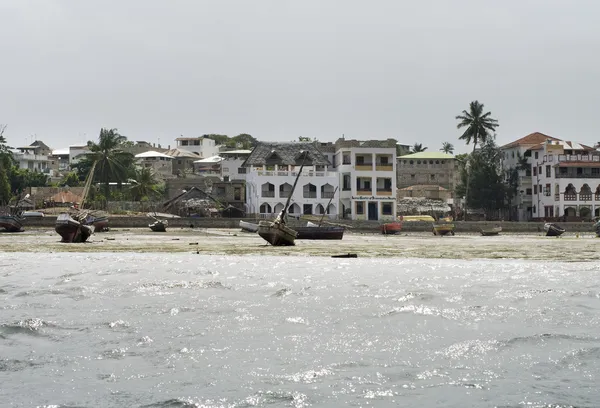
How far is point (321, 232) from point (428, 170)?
252 ft

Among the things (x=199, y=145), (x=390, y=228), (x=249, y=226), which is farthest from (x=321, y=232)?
(x=199, y=145)

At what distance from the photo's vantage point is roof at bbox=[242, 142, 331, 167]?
289 feet

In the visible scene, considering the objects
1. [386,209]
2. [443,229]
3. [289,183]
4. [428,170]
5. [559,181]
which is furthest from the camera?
[428,170]

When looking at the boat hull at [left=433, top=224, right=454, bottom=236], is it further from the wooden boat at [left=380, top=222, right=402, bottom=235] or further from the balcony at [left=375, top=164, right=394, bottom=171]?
the balcony at [left=375, top=164, right=394, bottom=171]

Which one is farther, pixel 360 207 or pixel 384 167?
pixel 384 167

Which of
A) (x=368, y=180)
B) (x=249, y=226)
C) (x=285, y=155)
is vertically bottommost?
(x=249, y=226)

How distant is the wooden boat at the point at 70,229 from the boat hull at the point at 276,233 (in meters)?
12.2

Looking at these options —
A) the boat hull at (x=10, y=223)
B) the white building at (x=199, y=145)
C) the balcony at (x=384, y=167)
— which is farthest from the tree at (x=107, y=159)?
the white building at (x=199, y=145)

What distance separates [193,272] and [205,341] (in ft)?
46.8

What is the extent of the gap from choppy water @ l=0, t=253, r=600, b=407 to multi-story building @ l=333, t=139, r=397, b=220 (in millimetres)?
61979

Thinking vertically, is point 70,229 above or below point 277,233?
above

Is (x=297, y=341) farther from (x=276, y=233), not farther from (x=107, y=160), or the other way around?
(x=107, y=160)

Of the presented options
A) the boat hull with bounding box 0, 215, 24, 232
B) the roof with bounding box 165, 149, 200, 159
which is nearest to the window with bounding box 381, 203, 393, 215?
the boat hull with bounding box 0, 215, 24, 232

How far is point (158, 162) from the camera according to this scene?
141 meters
